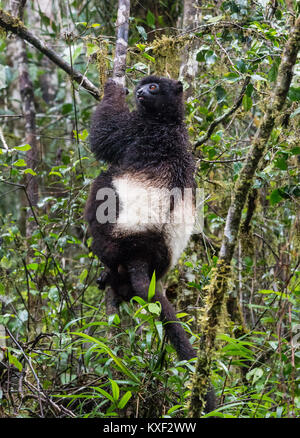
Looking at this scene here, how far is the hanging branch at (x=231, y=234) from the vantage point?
2.58 metres

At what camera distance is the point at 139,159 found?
4711 mm

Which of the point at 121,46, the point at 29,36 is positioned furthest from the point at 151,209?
the point at 29,36

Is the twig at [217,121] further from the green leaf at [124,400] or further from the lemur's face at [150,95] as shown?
the green leaf at [124,400]

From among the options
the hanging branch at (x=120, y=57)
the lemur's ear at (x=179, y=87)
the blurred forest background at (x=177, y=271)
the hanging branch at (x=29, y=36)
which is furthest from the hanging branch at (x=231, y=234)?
the hanging branch at (x=29, y=36)

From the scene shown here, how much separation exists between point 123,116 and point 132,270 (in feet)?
5.55

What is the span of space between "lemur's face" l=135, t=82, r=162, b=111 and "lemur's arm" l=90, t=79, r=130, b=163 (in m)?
0.19

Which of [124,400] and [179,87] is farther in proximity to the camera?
[179,87]

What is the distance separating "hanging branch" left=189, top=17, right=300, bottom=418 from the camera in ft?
8.45

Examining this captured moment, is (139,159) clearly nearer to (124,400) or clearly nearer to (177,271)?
(177,271)

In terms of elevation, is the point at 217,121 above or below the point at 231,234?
above

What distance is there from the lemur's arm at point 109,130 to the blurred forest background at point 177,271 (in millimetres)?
249

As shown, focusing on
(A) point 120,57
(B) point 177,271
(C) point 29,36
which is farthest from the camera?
(B) point 177,271

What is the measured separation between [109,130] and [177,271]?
1810 mm
